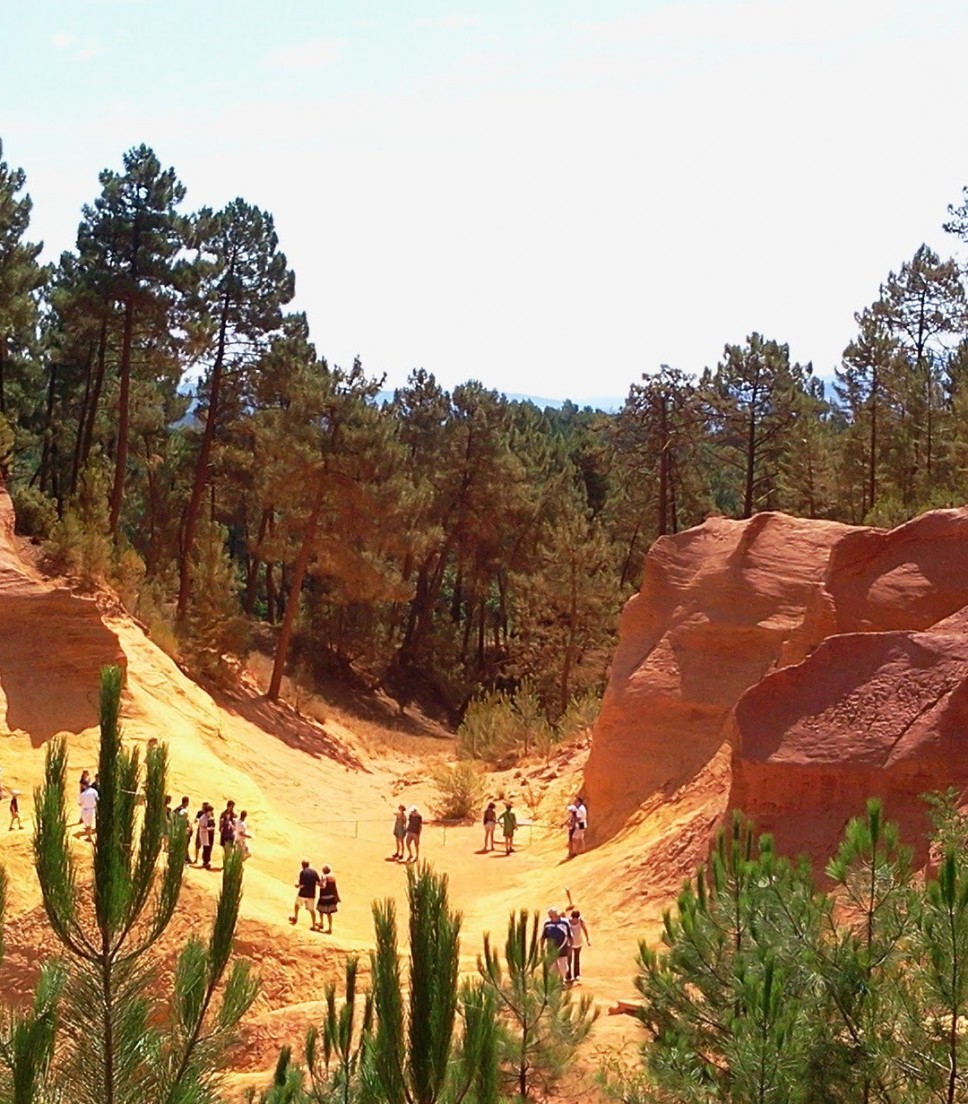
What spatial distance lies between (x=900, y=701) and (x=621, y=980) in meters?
4.32

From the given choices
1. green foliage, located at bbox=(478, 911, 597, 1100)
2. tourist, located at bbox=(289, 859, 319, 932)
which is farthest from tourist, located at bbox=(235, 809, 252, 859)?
green foliage, located at bbox=(478, 911, 597, 1100)

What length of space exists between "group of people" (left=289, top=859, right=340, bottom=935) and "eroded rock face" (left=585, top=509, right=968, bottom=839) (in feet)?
18.6

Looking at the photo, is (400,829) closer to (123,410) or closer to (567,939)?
(567,939)

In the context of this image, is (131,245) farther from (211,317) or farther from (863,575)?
(863,575)

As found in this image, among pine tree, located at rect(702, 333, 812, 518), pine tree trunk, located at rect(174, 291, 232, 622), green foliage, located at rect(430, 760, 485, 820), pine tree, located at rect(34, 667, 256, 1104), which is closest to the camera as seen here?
pine tree, located at rect(34, 667, 256, 1104)

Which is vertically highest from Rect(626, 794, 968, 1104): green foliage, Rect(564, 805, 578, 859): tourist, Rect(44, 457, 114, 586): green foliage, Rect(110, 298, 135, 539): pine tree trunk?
Rect(110, 298, 135, 539): pine tree trunk

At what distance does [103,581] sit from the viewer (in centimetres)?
2895

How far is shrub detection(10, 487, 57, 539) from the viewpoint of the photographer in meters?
31.1

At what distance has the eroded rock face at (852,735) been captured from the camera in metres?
14.2

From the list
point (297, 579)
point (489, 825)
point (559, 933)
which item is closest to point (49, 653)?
point (489, 825)

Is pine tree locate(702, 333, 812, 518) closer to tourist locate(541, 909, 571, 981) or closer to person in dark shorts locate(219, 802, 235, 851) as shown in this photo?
person in dark shorts locate(219, 802, 235, 851)

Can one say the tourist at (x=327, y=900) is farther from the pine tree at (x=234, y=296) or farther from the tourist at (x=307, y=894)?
the pine tree at (x=234, y=296)

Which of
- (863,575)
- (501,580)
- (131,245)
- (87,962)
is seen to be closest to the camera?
(87,962)

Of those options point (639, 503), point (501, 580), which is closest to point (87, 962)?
point (639, 503)
